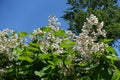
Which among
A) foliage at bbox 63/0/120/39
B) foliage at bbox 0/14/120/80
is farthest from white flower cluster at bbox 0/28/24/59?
foliage at bbox 63/0/120/39

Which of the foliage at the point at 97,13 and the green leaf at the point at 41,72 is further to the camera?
the foliage at the point at 97,13

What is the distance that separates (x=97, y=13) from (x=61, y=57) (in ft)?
111

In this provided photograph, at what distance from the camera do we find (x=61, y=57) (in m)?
4.75

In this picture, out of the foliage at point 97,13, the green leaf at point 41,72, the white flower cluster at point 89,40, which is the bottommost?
the green leaf at point 41,72

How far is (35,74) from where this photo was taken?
4.89 m

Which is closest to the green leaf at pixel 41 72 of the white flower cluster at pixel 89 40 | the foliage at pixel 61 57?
the foliage at pixel 61 57

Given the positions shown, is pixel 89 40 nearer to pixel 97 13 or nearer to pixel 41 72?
pixel 41 72

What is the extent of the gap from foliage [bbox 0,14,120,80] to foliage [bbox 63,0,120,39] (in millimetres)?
32733

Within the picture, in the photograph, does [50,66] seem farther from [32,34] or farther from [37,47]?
[32,34]

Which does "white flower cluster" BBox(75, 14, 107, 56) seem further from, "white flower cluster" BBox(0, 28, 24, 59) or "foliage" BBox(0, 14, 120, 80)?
"white flower cluster" BBox(0, 28, 24, 59)

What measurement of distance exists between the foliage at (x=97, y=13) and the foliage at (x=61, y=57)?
32.7 meters

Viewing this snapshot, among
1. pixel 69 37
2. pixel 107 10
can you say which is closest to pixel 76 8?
pixel 107 10

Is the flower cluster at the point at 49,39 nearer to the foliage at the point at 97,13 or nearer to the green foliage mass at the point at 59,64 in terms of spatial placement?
the green foliage mass at the point at 59,64

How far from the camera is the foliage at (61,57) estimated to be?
4.65 metres
